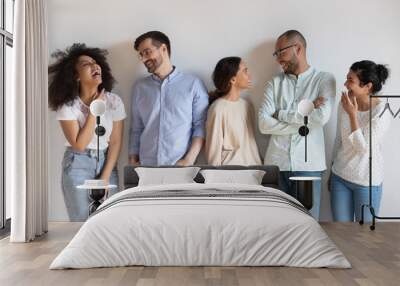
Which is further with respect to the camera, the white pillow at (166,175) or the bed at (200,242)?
the white pillow at (166,175)

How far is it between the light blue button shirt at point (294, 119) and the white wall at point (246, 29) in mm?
215

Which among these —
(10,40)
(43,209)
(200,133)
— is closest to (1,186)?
(43,209)

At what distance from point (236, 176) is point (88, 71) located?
6.84 ft

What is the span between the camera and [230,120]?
269 inches

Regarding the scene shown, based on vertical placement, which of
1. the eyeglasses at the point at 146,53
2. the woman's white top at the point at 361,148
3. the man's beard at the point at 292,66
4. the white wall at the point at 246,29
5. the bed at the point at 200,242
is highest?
the white wall at the point at 246,29

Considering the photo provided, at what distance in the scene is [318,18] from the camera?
702cm

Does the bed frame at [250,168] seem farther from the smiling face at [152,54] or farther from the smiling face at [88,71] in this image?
the smiling face at [152,54]

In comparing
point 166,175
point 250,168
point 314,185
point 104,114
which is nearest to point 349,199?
point 314,185

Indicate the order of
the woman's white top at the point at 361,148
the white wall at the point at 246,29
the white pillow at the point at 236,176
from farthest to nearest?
the white wall at the point at 246,29 → the woman's white top at the point at 361,148 → the white pillow at the point at 236,176

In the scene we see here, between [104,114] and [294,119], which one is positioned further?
[104,114]

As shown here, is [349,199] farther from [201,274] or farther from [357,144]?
[201,274]

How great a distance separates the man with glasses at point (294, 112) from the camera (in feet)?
22.3

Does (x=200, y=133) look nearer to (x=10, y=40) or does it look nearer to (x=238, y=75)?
(x=238, y=75)

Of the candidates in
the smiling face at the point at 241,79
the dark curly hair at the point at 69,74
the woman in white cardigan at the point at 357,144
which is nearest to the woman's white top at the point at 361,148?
the woman in white cardigan at the point at 357,144
